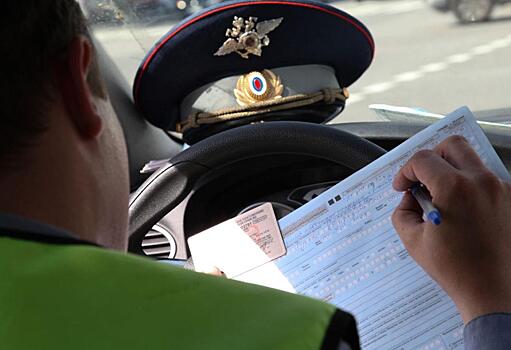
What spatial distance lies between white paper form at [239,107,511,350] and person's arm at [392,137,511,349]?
0.09 metres

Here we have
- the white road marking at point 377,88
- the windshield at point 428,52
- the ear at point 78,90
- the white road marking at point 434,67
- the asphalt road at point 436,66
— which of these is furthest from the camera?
the white road marking at point 434,67

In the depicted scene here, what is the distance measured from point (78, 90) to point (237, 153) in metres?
0.63

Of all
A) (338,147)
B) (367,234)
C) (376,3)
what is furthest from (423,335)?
(376,3)

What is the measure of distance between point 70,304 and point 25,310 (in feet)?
0.09

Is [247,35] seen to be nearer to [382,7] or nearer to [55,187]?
[55,187]

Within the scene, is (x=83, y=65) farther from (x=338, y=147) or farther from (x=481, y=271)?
(x=338, y=147)

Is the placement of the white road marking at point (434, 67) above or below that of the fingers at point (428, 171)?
below

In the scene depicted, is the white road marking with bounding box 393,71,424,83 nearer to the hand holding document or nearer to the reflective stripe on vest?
the hand holding document

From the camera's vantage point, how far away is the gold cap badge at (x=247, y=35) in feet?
5.97

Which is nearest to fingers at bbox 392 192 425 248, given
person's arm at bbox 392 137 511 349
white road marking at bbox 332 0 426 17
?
person's arm at bbox 392 137 511 349

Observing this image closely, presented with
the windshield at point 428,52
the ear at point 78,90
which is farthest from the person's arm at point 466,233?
the windshield at point 428,52

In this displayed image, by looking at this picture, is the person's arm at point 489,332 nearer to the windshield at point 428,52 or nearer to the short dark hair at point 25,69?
the short dark hair at point 25,69

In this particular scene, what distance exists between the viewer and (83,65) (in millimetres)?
725

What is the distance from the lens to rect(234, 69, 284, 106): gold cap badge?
1828 mm
